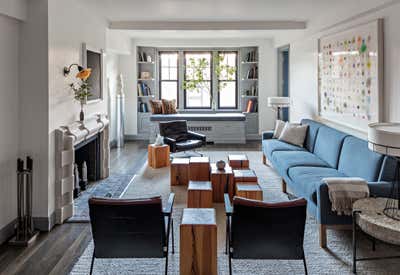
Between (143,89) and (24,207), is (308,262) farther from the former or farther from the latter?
(143,89)

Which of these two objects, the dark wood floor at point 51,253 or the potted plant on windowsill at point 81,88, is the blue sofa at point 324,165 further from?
the potted plant on windowsill at point 81,88

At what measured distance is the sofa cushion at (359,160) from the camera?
12.7 ft

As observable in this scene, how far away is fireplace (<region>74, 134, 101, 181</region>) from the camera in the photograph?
5.90m

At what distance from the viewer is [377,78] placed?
14.2 feet

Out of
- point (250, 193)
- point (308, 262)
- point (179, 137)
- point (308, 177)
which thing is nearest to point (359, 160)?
point (308, 177)

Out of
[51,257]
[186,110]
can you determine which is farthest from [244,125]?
[51,257]

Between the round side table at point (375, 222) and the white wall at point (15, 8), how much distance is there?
335 centimetres

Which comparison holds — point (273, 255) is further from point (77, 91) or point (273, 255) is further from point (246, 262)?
point (77, 91)

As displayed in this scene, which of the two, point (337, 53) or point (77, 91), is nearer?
point (77, 91)

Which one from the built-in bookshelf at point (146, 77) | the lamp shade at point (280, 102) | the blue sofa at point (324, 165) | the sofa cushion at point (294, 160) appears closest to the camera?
the blue sofa at point (324, 165)

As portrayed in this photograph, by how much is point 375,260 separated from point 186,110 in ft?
25.2

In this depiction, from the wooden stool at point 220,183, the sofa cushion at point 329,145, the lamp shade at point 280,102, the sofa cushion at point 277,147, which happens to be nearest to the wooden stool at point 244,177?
the wooden stool at point 220,183

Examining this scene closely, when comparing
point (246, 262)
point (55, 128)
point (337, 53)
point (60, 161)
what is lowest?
point (246, 262)

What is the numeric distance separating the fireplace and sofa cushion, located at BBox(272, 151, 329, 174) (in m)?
2.62
